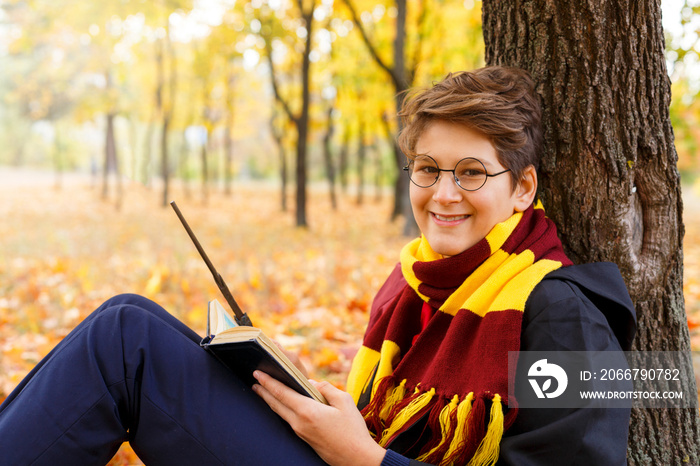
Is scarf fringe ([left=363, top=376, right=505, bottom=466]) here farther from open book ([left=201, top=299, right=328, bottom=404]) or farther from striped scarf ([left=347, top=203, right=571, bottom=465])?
open book ([left=201, top=299, right=328, bottom=404])

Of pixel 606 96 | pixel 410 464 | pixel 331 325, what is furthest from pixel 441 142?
pixel 331 325

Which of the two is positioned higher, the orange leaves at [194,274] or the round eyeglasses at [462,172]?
the round eyeglasses at [462,172]

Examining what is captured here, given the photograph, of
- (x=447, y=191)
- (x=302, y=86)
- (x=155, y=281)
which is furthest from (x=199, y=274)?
(x=302, y=86)

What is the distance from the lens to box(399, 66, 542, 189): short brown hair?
1575 mm

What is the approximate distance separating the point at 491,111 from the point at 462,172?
0.64ft

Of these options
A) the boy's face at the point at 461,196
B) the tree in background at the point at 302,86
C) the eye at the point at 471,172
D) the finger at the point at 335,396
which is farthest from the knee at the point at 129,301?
the tree in background at the point at 302,86

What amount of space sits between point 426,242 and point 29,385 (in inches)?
48.0

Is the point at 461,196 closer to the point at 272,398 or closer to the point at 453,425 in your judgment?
the point at 453,425

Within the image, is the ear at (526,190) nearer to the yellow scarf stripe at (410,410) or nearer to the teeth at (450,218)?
the teeth at (450,218)

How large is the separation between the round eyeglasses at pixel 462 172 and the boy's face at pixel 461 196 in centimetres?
1

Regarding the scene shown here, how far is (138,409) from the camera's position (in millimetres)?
1401

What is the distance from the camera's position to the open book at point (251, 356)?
1.31 metres

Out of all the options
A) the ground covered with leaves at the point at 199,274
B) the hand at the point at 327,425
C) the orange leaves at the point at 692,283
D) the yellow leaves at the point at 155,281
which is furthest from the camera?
the yellow leaves at the point at 155,281

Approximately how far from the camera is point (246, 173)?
38312 millimetres
